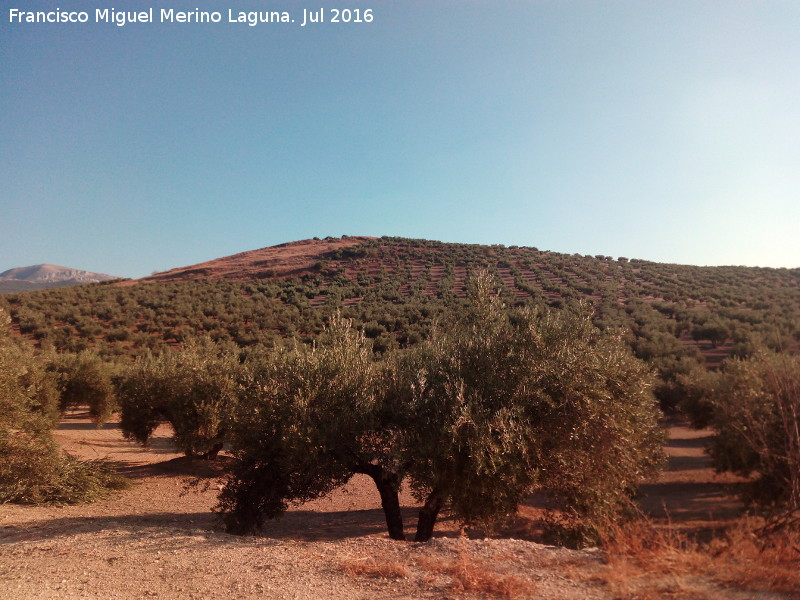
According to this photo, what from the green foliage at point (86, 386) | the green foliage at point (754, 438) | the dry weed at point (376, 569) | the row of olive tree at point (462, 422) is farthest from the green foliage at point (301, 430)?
the green foliage at point (86, 386)

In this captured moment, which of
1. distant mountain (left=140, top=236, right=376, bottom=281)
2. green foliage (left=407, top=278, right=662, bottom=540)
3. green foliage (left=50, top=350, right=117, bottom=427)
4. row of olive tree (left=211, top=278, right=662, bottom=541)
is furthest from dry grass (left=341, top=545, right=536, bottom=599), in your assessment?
distant mountain (left=140, top=236, right=376, bottom=281)

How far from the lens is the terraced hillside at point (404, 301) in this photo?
31.0m

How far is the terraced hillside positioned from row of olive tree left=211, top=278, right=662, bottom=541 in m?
11.8

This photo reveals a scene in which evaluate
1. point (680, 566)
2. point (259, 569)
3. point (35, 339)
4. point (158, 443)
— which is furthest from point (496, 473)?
point (35, 339)

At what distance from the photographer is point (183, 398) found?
1841 centimetres

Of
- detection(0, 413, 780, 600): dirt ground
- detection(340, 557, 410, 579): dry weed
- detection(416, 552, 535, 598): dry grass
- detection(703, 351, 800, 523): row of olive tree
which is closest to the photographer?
detection(416, 552, 535, 598): dry grass

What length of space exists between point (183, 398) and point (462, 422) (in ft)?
46.2

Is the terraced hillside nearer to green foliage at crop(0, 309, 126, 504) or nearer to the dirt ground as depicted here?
green foliage at crop(0, 309, 126, 504)

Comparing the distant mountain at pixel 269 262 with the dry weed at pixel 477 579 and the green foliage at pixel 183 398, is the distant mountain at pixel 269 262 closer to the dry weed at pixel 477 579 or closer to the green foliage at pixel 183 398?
the green foliage at pixel 183 398

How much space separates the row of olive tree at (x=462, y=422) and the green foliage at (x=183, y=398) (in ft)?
24.8

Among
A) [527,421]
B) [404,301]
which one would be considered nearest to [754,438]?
[527,421]

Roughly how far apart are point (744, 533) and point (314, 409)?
25.7ft

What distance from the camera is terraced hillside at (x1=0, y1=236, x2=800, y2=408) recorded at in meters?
31.0

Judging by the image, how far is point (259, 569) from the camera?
7.41 meters
